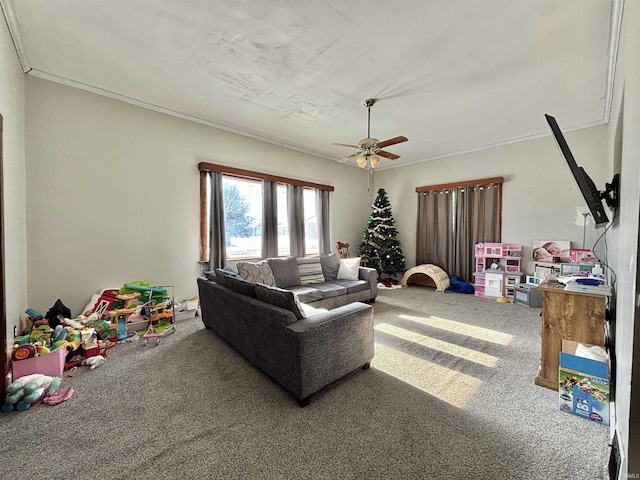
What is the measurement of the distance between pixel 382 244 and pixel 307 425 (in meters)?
4.83

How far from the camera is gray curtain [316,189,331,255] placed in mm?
5812

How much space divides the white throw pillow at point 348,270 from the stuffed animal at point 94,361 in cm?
326

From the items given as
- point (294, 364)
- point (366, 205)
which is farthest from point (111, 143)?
point (366, 205)

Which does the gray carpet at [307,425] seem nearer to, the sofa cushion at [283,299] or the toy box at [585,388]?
the toy box at [585,388]

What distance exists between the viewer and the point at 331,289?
3.96 m

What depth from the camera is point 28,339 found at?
2381 mm

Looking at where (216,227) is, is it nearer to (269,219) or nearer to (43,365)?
(269,219)

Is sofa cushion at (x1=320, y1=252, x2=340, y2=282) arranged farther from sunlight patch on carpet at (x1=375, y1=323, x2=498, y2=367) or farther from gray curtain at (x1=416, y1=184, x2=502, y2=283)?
gray curtain at (x1=416, y1=184, x2=502, y2=283)

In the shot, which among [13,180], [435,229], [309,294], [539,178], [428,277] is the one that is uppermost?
[539,178]

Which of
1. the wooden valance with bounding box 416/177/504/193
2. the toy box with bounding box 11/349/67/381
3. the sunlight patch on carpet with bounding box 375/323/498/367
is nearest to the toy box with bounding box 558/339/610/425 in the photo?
the sunlight patch on carpet with bounding box 375/323/498/367

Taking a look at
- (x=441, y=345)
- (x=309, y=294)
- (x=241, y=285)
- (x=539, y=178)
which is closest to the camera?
(x=241, y=285)

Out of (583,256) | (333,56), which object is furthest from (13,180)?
(583,256)

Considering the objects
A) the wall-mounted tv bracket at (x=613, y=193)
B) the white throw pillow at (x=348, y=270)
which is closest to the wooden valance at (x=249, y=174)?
the white throw pillow at (x=348, y=270)

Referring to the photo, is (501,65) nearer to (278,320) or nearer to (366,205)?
(278,320)
